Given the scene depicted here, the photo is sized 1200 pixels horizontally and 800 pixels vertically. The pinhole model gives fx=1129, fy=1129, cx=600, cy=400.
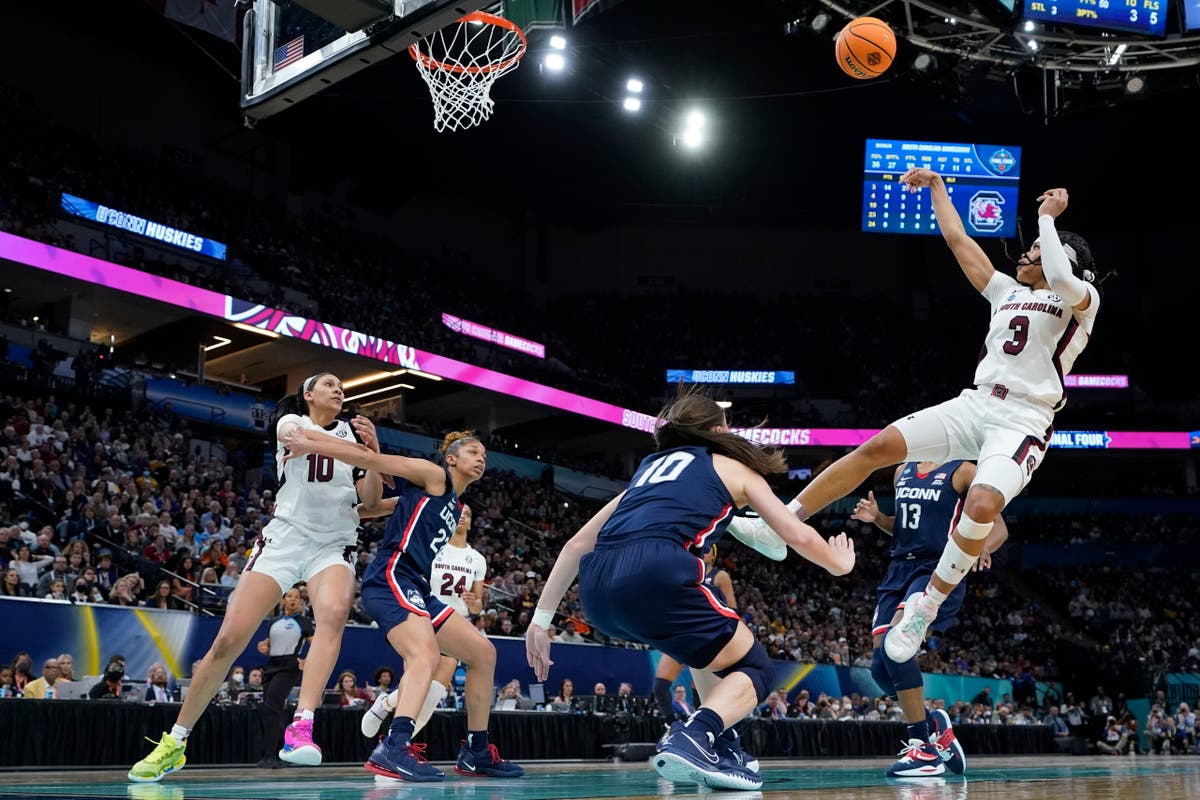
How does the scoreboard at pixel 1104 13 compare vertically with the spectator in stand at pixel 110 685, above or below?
above

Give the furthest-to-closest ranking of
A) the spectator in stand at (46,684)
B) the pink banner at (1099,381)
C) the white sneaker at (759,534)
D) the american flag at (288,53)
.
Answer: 1. the pink banner at (1099,381)
2. the spectator in stand at (46,684)
3. the american flag at (288,53)
4. the white sneaker at (759,534)

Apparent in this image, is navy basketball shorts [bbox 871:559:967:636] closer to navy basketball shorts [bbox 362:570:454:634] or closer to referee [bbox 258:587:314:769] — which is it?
navy basketball shorts [bbox 362:570:454:634]

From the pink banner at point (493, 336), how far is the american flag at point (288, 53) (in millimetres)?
24763

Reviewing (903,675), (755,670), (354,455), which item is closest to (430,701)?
(354,455)

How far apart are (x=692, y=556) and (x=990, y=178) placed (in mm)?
21006

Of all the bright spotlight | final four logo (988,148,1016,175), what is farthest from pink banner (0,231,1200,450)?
final four logo (988,148,1016,175)

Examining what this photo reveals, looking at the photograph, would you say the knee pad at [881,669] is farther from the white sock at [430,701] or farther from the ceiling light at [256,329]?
the ceiling light at [256,329]

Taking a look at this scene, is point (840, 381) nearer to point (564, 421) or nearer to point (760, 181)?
point (760, 181)

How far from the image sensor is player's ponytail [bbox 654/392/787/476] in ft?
14.5

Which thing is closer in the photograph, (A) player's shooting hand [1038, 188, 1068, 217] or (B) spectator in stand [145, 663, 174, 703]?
(A) player's shooting hand [1038, 188, 1068, 217]

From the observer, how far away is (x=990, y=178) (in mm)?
23016

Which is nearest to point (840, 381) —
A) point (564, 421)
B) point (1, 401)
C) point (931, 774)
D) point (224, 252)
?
point (564, 421)

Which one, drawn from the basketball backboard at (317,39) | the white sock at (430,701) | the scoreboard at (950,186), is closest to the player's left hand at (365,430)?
the white sock at (430,701)

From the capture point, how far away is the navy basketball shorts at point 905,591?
6915mm
